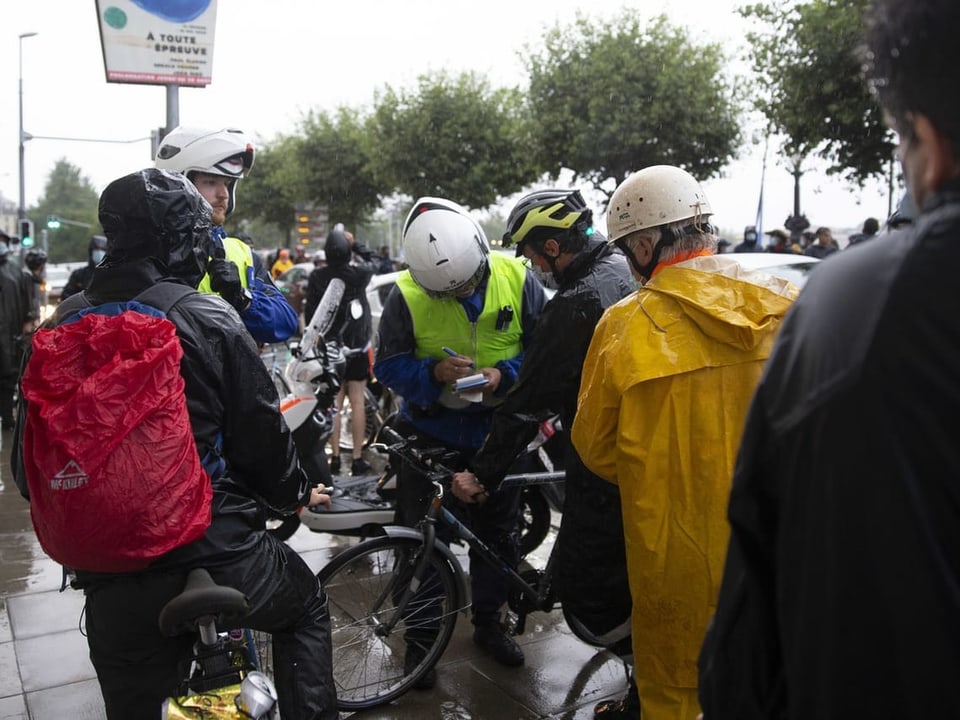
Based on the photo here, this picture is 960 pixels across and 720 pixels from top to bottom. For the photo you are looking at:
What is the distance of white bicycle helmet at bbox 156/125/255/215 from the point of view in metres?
3.85

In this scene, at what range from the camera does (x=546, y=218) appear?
3551 millimetres

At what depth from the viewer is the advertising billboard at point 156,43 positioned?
19.2 feet

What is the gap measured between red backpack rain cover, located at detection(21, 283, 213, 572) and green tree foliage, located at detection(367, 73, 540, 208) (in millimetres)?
25287

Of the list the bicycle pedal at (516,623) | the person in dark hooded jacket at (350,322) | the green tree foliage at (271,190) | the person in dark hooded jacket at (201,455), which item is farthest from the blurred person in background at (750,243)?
the green tree foliage at (271,190)

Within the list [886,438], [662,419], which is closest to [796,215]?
[662,419]

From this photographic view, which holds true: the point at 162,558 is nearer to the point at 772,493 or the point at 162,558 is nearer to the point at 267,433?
the point at 267,433

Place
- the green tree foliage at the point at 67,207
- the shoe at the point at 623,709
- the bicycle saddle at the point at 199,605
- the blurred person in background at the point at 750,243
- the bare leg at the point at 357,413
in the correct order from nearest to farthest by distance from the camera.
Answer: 1. the bicycle saddle at the point at 199,605
2. the shoe at the point at 623,709
3. the bare leg at the point at 357,413
4. the blurred person in background at the point at 750,243
5. the green tree foliage at the point at 67,207

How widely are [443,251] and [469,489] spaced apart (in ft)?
3.36

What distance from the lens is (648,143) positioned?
A: 23438 millimetres

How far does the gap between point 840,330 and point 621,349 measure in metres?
1.40

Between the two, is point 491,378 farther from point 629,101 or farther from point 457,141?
point 457,141

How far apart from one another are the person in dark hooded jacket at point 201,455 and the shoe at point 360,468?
17.0ft

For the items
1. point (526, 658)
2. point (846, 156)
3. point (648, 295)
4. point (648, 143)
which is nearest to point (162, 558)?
point (648, 295)

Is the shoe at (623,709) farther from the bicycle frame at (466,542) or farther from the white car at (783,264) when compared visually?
the white car at (783,264)
